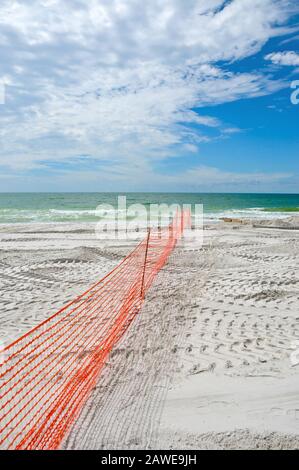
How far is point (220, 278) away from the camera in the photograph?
29.7 feet

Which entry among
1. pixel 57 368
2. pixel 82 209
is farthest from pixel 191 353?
pixel 82 209

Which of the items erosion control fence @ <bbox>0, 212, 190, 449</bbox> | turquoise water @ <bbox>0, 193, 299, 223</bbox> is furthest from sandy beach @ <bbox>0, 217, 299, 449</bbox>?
turquoise water @ <bbox>0, 193, 299, 223</bbox>

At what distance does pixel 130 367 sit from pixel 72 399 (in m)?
0.97

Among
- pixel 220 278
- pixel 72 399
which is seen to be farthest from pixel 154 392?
pixel 220 278

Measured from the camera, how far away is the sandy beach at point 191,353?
347cm

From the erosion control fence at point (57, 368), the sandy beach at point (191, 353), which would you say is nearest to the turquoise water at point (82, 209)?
the sandy beach at point (191, 353)

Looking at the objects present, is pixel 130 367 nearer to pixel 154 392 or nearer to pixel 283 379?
pixel 154 392

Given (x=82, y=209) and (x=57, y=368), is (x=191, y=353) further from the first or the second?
(x=82, y=209)

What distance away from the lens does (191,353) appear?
16.5 ft

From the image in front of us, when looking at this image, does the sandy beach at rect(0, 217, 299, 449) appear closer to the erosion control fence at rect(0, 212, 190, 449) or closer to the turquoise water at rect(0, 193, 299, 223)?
the erosion control fence at rect(0, 212, 190, 449)

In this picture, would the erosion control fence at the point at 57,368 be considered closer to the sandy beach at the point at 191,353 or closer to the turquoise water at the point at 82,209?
the sandy beach at the point at 191,353

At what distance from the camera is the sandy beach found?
11.4ft

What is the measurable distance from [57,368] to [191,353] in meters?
1.99

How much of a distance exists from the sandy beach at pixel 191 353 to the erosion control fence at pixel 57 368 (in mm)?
205
